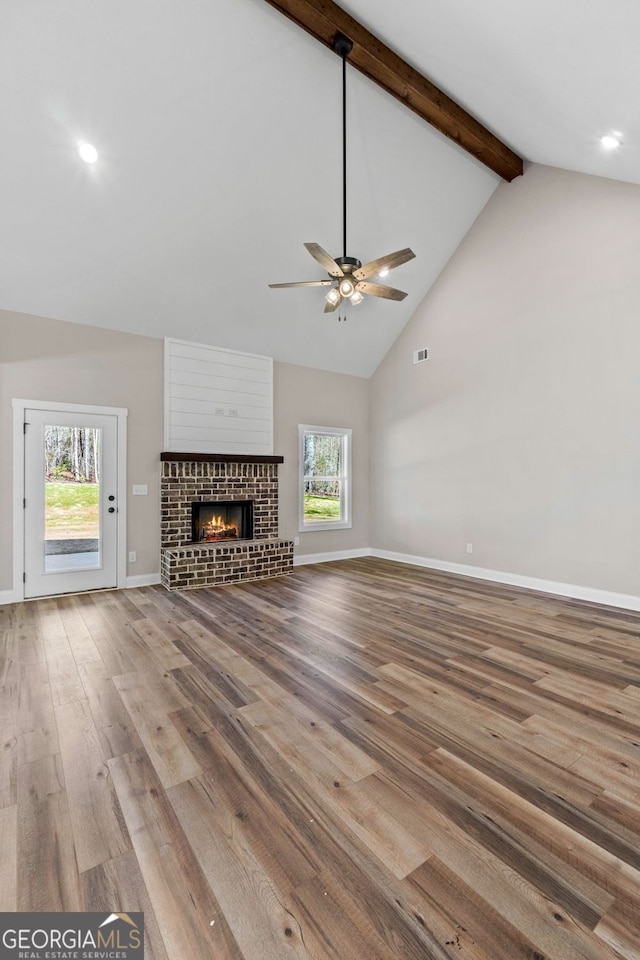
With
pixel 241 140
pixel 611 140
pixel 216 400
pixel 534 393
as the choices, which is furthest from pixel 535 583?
pixel 241 140

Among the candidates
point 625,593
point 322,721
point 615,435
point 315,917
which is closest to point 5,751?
point 322,721

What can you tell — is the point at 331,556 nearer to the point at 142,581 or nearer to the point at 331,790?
the point at 142,581

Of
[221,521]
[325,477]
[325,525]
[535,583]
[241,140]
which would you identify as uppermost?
[241,140]

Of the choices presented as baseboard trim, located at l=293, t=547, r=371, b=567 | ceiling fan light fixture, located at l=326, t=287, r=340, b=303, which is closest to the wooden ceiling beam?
ceiling fan light fixture, located at l=326, t=287, r=340, b=303

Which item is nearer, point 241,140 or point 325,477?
point 241,140

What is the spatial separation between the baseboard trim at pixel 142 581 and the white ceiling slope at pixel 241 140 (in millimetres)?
3004

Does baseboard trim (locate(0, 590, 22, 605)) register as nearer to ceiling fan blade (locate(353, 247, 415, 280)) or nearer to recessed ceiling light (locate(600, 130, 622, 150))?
ceiling fan blade (locate(353, 247, 415, 280))

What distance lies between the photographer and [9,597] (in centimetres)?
454

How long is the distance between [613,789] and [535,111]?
16.1 ft

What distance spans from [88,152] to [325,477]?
480 centimetres

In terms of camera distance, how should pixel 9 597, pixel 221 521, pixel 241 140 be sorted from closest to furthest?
pixel 241 140, pixel 9 597, pixel 221 521

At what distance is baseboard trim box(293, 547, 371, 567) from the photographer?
261 inches

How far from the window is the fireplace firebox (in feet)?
2.96

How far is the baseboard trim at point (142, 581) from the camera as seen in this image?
17.1ft
